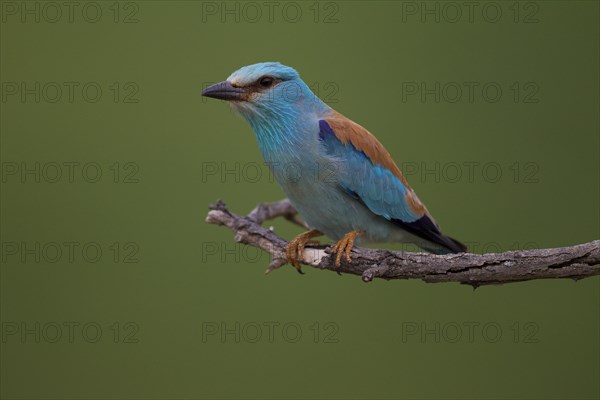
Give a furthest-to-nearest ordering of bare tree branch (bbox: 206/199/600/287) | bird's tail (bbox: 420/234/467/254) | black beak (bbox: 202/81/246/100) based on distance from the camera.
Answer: bird's tail (bbox: 420/234/467/254), black beak (bbox: 202/81/246/100), bare tree branch (bbox: 206/199/600/287)

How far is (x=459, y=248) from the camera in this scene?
299cm

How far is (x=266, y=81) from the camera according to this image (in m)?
2.76

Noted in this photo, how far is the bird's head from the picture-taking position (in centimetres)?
273

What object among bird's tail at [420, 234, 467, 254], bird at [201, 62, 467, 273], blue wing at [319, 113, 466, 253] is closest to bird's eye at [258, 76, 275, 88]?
bird at [201, 62, 467, 273]

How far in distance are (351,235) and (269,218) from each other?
84 centimetres

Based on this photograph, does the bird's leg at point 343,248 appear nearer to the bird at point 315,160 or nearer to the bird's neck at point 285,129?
the bird at point 315,160

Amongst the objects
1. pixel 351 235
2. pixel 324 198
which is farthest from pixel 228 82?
pixel 351 235

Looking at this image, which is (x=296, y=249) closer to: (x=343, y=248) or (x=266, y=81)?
(x=343, y=248)

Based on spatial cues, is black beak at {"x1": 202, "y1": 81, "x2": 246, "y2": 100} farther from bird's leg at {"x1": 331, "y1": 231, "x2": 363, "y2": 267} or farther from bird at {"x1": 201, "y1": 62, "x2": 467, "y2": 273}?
bird's leg at {"x1": 331, "y1": 231, "x2": 363, "y2": 267}

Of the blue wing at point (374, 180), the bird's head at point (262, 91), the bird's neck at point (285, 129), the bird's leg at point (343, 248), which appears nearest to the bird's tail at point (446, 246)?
the blue wing at point (374, 180)

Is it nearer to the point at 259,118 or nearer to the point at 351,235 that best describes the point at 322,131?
the point at 259,118

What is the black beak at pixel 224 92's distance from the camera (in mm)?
2703

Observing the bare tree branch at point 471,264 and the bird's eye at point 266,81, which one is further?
the bird's eye at point 266,81

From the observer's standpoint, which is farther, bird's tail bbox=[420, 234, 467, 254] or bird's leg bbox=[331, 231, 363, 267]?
bird's tail bbox=[420, 234, 467, 254]
